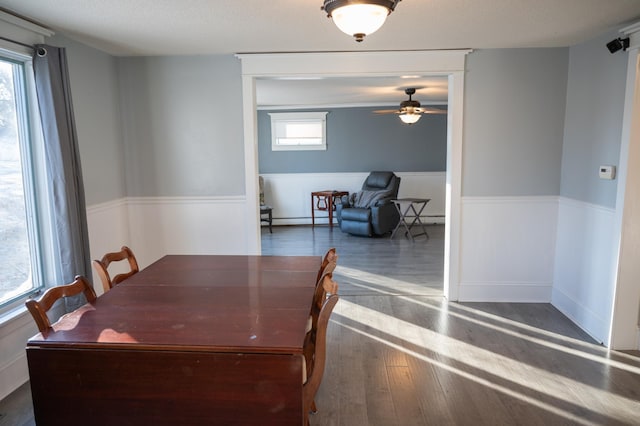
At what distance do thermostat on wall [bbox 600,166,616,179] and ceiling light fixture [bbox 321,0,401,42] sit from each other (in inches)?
79.9

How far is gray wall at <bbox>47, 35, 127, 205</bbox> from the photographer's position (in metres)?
3.17

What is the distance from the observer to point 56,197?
2752 mm

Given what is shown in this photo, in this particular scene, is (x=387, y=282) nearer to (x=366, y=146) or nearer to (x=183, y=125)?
(x=183, y=125)

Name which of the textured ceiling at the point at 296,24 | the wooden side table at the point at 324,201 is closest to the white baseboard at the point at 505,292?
the textured ceiling at the point at 296,24

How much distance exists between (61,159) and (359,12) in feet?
6.75

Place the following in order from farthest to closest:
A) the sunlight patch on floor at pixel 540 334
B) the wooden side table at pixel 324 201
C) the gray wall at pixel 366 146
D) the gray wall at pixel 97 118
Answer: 1. the gray wall at pixel 366 146
2. the wooden side table at pixel 324 201
3. the gray wall at pixel 97 118
4. the sunlight patch on floor at pixel 540 334

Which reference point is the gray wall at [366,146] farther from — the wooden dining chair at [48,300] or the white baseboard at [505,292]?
the wooden dining chair at [48,300]

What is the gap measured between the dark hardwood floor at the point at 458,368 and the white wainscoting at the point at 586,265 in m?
0.12

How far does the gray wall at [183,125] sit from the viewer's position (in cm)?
375

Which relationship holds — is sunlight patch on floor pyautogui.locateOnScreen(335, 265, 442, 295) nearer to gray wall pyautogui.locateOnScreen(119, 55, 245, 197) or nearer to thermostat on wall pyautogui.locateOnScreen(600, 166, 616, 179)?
gray wall pyautogui.locateOnScreen(119, 55, 245, 197)

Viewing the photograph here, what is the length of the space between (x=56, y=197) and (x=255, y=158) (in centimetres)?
160

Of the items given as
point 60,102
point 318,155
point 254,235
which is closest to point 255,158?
point 254,235

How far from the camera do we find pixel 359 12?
185cm

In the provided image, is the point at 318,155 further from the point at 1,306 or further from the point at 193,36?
the point at 1,306
